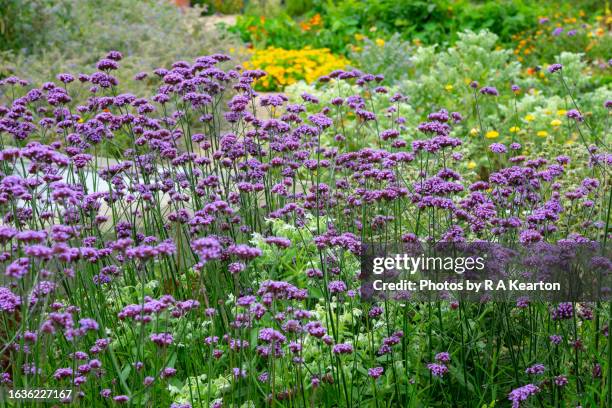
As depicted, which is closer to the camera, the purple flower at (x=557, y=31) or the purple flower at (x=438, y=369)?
the purple flower at (x=438, y=369)

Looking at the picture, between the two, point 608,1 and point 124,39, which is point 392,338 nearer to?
point 124,39

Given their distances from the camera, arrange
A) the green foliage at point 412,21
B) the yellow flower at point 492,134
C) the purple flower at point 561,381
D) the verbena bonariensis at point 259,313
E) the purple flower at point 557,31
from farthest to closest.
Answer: the green foliage at point 412,21, the purple flower at point 557,31, the yellow flower at point 492,134, the purple flower at point 561,381, the verbena bonariensis at point 259,313

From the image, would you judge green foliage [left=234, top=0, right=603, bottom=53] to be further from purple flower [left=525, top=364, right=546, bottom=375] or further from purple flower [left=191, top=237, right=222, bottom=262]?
purple flower [left=191, top=237, right=222, bottom=262]

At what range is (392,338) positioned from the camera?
3.01 m

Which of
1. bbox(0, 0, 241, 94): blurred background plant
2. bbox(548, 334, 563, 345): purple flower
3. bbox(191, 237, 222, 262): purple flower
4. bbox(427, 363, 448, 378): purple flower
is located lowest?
bbox(427, 363, 448, 378): purple flower

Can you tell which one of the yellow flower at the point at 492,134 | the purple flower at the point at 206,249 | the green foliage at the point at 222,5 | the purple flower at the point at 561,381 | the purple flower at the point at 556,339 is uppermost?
the purple flower at the point at 206,249

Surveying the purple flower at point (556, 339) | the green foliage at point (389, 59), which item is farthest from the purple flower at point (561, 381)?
the green foliage at point (389, 59)

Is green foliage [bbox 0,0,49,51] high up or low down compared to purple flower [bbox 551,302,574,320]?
up

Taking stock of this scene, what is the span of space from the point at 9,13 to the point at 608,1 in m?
8.69

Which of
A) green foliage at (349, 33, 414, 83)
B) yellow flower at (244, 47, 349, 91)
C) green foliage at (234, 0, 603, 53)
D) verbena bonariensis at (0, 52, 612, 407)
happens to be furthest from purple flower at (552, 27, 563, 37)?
verbena bonariensis at (0, 52, 612, 407)

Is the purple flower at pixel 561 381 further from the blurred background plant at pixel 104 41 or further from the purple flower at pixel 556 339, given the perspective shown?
the blurred background plant at pixel 104 41

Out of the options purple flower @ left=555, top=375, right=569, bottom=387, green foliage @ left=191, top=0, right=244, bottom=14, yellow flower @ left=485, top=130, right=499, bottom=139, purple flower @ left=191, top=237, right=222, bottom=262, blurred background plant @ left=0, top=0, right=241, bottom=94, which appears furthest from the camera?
green foliage @ left=191, top=0, right=244, bottom=14

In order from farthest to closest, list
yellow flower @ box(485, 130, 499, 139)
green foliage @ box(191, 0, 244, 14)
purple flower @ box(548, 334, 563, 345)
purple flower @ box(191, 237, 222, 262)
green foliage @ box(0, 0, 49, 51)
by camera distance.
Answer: green foliage @ box(191, 0, 244, 14) < green foliage @ box(0, 0, 49, 51) < yellow flower @ box(485, 130, 499, 139) < purple flower @ box(548, 334, 563, 345) < purple flower @ box(191, 237, 222, 262)

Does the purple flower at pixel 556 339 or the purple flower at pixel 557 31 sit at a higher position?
the purple flower at pixel 557 31
